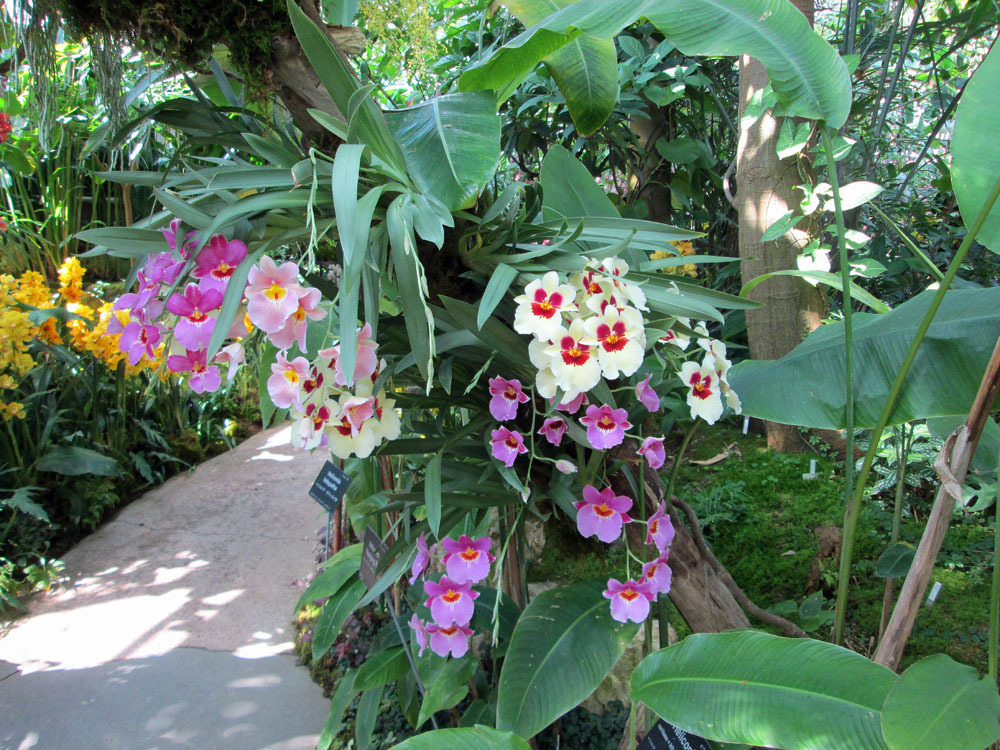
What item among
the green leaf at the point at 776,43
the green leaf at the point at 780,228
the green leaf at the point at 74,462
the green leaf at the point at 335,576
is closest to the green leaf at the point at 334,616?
the green leaf at the point at 335,576

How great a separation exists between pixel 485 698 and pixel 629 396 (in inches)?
35.9

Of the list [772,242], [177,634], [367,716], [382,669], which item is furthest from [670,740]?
[177,634]

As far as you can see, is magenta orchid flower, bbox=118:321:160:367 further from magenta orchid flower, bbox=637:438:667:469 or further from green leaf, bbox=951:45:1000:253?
green leaf, bbox=951:45:1000:253

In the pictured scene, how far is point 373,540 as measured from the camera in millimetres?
1288

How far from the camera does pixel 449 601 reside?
3.31 ft

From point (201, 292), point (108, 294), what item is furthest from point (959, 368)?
point (108, 294)

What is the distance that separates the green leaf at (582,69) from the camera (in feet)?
3.57

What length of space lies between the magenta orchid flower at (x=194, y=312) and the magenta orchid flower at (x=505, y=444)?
40 centimetres

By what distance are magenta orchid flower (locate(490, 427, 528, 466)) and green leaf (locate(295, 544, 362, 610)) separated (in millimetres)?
885

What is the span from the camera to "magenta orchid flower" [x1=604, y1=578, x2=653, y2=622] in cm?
99

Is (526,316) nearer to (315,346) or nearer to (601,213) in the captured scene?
(315,346)

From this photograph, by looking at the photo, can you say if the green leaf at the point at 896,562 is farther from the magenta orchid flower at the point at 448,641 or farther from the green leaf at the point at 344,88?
the green leaf at the point at 344,88

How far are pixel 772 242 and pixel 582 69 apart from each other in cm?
134

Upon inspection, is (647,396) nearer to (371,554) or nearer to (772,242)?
(371,554)
